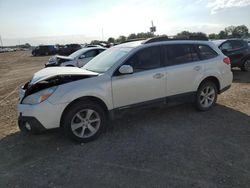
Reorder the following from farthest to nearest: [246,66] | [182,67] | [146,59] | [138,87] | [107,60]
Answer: [246,66] → [182,67] → [107,60] → [146,59] → [138,87]

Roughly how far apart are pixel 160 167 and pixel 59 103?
189 cm

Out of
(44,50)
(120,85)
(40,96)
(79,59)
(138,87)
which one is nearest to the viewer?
(40,96)

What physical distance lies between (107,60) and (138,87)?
909 mm

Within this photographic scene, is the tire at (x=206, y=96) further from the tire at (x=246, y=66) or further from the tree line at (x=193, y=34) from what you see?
the tire at (x=246, y=66)

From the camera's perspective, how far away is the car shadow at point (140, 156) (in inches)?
128

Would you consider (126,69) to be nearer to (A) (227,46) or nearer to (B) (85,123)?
(B) (85,123)

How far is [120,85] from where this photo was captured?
4566mm

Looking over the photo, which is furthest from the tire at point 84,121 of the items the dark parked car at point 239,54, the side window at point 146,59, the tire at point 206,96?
the dark parked car at point 239,54

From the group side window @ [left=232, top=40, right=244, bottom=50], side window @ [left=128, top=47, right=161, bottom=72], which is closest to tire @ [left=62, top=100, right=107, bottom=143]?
side window @ [left=128, top=47, right=161, bottom=72]

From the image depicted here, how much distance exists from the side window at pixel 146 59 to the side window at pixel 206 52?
124 centimetres

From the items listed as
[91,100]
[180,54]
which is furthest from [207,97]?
[91,100]

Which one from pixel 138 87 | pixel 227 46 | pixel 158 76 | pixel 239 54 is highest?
pixel 227 46

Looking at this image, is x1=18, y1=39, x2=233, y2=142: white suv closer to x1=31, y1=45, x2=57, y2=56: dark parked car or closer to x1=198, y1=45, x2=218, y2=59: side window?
x1=198, y1=45, x2=218, y2=59: side window

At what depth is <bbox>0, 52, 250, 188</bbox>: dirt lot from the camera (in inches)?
128
